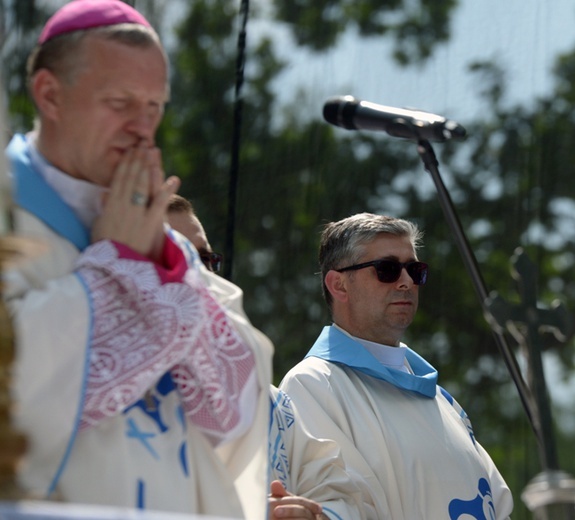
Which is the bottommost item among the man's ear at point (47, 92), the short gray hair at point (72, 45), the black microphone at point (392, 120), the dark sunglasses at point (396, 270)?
the dark sunglasses at point (396, 270)

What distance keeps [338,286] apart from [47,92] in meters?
2.58

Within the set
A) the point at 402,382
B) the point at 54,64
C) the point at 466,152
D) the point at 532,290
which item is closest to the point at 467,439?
the point at 402,382

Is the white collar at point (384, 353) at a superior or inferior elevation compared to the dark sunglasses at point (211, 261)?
inferior

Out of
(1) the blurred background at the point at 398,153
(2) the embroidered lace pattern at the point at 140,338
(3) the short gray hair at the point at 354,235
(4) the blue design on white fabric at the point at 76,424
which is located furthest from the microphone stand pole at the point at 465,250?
(1) the blurred background at the point at 398,153

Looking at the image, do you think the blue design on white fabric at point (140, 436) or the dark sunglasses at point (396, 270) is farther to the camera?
the dark sunglasses at point (396, 270)

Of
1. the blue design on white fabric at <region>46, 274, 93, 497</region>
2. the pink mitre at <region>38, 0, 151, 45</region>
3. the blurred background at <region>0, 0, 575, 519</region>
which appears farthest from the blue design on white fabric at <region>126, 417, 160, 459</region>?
the blurred background at <region>0, 0, 575, 519</region>

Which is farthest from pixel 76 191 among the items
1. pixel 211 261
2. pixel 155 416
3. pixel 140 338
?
pixel 211 261

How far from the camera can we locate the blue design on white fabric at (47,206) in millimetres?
2369

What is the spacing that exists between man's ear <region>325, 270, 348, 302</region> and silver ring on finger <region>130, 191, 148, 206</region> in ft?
8.37

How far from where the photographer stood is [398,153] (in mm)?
8609

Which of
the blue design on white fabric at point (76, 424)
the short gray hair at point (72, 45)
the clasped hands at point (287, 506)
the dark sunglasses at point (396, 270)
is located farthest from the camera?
the dark sunglasses at point (396, 270)

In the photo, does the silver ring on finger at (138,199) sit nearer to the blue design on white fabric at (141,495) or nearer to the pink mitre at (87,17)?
the pink mitre at (87,17)

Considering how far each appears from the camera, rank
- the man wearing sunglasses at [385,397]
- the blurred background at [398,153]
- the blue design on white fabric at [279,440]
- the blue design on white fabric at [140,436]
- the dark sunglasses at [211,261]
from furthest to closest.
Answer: the blurred background at [398,153]
the man wearing sunglasses at [385,397]
the dark sunglasses at [211,261]
the blue design on white fabric at [279,440]
the blue design on white fabric at [140,436]

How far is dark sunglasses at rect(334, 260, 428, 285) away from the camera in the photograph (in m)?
4.72
